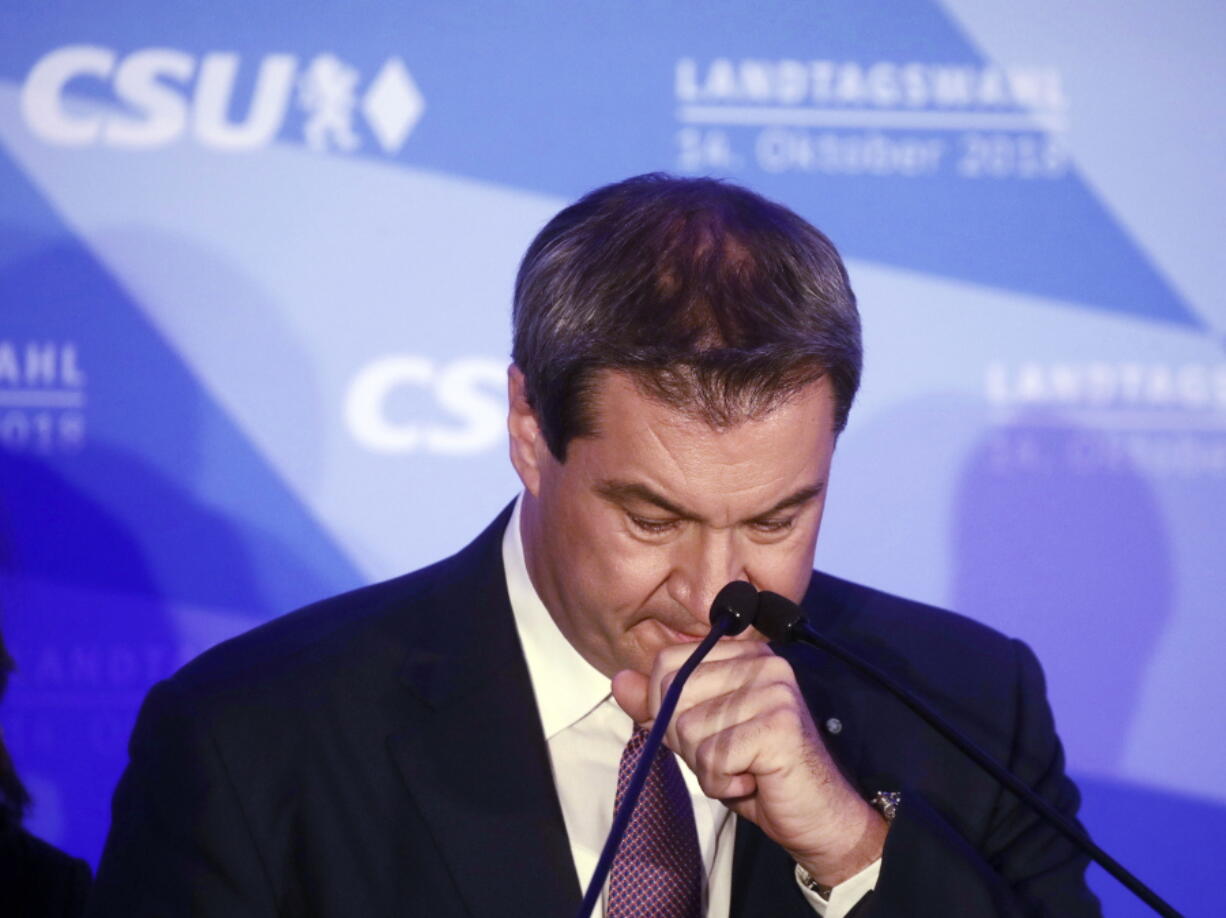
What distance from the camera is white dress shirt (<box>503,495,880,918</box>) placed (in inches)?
86.5

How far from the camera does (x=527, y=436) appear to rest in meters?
2.25

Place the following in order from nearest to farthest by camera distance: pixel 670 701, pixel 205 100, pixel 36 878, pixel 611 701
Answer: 1. pixel 670 701
2. pixel 611 701
3. pixel 36 878
4. pixel 205 100

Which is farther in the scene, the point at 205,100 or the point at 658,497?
the point at 205,100

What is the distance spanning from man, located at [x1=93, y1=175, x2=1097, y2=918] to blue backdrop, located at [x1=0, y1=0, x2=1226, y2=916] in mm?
932

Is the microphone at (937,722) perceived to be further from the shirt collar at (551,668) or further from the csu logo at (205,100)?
the csu logo at (205,100)

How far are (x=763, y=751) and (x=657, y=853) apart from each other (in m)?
0.28

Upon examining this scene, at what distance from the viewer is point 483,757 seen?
2170 millimetres

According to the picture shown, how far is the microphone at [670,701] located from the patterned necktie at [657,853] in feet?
1.04

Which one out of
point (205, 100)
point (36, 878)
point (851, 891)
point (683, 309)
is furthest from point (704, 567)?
point (205, 100)

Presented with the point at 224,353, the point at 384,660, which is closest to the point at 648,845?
the point at 384,660

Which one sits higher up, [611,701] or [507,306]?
[507,306]

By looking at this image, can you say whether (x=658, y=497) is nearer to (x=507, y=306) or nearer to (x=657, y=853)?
(x=657, y=853)

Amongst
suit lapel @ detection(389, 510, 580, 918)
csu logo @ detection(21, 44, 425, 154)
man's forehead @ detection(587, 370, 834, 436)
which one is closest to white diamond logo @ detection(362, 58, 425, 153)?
csu logo @ detection(21, 44, 425, 154)

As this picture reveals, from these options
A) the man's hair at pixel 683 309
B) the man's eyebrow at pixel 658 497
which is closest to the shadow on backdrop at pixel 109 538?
the man's hair at pixel 683 309
